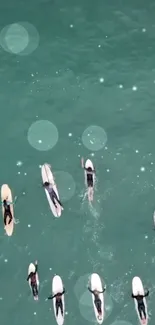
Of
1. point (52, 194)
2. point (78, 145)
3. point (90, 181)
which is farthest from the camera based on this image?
point (78, 145)

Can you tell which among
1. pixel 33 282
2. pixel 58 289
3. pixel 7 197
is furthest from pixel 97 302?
pixel 7 197

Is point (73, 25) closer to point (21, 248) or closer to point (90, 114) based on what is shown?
point (90, 114)

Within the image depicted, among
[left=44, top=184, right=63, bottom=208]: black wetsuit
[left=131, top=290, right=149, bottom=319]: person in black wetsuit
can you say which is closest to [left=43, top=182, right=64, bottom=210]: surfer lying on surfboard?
[left=44, top=184, right=63, bottom=208]: black wetsuit

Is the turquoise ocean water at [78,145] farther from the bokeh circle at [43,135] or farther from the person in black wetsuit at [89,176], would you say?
the person in black wetsuit at [89,176]

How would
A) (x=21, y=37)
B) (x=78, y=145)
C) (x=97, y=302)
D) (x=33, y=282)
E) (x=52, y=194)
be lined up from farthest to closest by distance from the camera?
(x=21, y=37) < (x=78, y=145) < (x=52, y=194) < (x=97, y=302) < (x=33, y=282)

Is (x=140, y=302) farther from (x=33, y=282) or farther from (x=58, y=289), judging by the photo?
(x=33, y=282)

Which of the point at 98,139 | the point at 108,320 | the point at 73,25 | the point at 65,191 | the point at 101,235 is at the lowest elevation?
the point at 108,320

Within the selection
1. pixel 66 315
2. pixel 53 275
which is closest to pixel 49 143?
pixel 53 275

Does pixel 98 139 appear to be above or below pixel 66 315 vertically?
above
